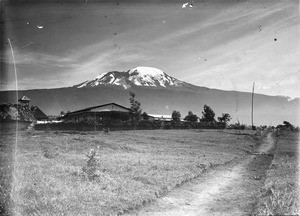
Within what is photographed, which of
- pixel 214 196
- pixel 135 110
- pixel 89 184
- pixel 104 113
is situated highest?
pixel 135 110

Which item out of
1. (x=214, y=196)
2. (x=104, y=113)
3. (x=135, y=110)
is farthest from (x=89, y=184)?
(x=104, y=113)

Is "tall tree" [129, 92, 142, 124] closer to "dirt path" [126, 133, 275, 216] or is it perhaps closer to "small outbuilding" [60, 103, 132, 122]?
"small outbuilding" [60, 103, 132, 122]

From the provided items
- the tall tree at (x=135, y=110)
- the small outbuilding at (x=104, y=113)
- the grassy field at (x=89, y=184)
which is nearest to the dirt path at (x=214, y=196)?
the grassy field at (x=89, y=184)

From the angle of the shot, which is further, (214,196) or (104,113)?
(104,113)

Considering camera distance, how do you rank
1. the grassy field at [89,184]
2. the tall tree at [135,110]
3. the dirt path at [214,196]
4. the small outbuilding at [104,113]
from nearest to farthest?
the grassy field at [89,184] → the dirt path at [214,196] → the tall tree at [135,110] → the small outbuilding at [104,113]

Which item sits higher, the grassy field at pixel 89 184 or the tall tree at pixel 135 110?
the tall tree at pixel 135 110

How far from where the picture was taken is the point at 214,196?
1334 cm

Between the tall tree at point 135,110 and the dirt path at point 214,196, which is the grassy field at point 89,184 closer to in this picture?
the dirt path at point 214,196

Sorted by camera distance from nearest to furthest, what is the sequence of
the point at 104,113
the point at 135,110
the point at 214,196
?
the point at 214,196 → the point at 135,110 → the point at 104,113

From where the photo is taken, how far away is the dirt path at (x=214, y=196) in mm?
11211

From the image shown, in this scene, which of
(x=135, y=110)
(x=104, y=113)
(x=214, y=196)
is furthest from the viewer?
(x=104, y=113)

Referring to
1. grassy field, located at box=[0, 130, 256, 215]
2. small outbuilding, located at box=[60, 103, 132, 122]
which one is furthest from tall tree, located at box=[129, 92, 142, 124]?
grassy field, located at box=[0, 130, 256, 215]

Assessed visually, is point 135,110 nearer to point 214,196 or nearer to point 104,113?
point 104,113

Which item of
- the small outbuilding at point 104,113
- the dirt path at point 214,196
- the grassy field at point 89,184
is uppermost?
the small outbuilding at point 104,113
